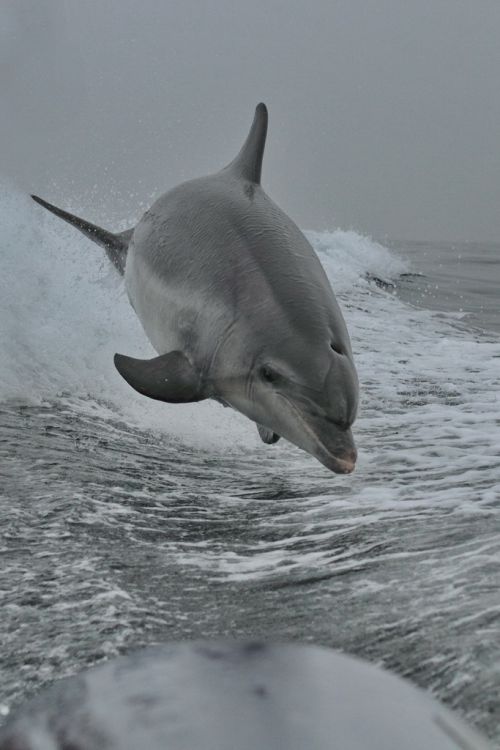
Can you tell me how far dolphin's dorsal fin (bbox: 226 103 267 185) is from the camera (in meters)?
5.50

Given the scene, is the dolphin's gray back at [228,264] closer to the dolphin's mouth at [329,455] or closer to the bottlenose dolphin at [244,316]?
the bottlenose dolphin at [244,316]

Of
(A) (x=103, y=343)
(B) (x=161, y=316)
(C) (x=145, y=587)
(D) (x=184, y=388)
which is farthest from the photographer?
(A) (x=103, y=343)

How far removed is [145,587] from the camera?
11.9 ft

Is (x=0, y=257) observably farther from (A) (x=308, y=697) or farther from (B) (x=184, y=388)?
(A) (x=308, y=697)

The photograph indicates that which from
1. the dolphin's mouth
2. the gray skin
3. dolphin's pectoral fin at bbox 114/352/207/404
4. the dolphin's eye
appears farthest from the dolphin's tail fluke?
the gray skin

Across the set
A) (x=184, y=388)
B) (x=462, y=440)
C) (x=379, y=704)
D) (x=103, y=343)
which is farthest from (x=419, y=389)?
(x=379, y=704)

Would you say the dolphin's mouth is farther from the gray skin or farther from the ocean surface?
the gray skin

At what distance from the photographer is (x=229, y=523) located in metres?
4.84

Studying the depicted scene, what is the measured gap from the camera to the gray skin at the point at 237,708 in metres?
0.79

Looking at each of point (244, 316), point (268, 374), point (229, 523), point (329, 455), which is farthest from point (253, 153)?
point (329, 455)

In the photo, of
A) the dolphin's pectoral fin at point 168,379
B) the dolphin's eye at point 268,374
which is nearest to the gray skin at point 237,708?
the dolphin's eye at point 268,374

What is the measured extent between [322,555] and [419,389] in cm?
582

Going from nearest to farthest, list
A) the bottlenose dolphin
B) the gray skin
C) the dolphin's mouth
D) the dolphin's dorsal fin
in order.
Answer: the gray skin
the dolphin's mouth
the bottlenose dolphin
the dolphin's dorsal fin

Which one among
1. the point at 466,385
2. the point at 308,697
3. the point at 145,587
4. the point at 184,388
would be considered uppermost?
the point at 466,385
